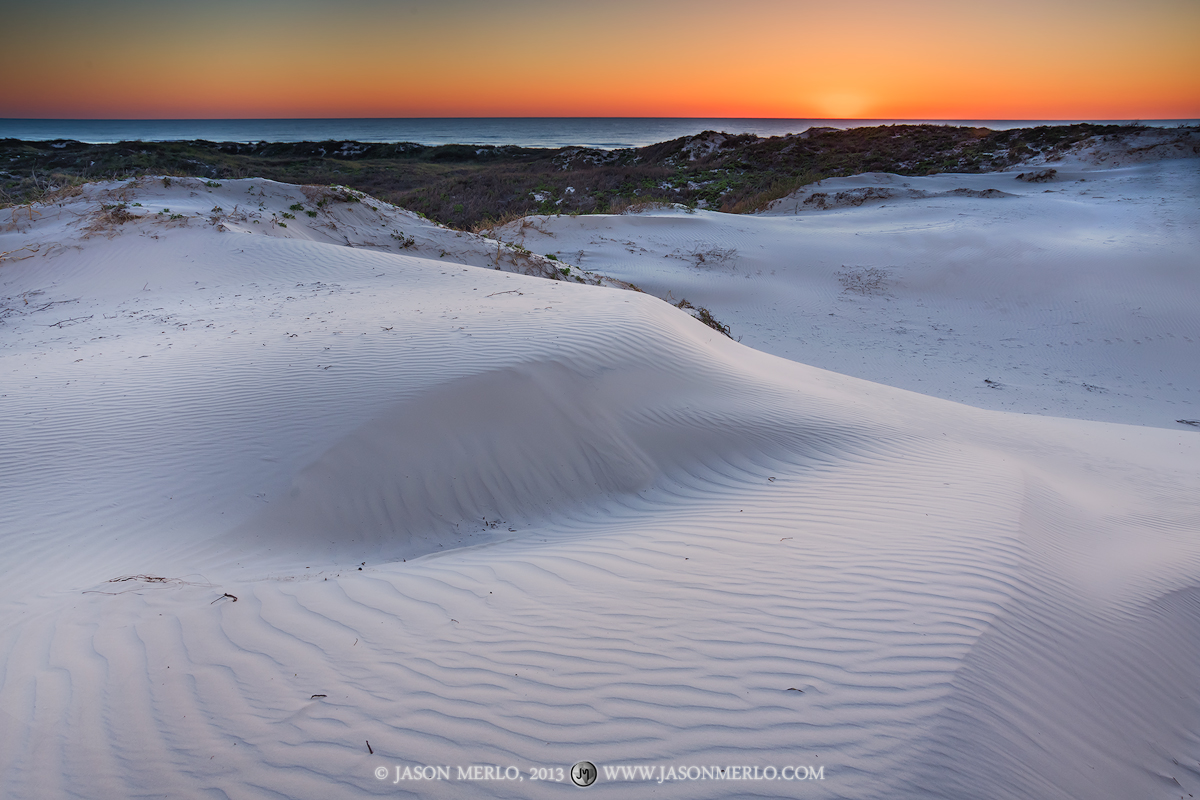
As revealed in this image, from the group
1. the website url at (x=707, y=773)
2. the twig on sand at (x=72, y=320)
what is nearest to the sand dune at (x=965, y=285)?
the website url at (x=707, y=773)

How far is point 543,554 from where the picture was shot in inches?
157

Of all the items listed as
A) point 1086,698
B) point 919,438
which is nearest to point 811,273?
point 919,438

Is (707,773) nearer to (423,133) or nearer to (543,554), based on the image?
(543,554)

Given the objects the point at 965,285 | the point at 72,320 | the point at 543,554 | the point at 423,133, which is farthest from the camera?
the point at 423,133

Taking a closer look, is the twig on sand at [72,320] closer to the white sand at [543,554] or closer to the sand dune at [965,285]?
the white sand at [543,554]

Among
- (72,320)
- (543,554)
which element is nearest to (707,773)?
(543,554)

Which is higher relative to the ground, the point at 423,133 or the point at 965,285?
the point at 423,133

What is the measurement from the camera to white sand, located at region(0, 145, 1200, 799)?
7.82ft

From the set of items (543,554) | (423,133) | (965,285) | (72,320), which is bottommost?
(543,554)

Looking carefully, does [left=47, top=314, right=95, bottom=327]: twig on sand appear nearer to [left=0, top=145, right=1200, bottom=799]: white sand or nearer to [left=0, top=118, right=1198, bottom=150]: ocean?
[left=0, top=145, right=1200, bottom=799]: white sand

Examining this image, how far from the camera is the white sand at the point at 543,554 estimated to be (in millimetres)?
2383

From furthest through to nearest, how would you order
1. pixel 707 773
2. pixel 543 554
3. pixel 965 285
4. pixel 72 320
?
pixel 965 285 → pixel 72 320 → pixel 543 554 → pixel 707 773

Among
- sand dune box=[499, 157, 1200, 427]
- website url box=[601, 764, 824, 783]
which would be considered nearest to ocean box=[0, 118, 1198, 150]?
sand dune box=[499, 157, 1200, 427]

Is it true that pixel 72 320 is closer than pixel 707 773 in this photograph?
No
